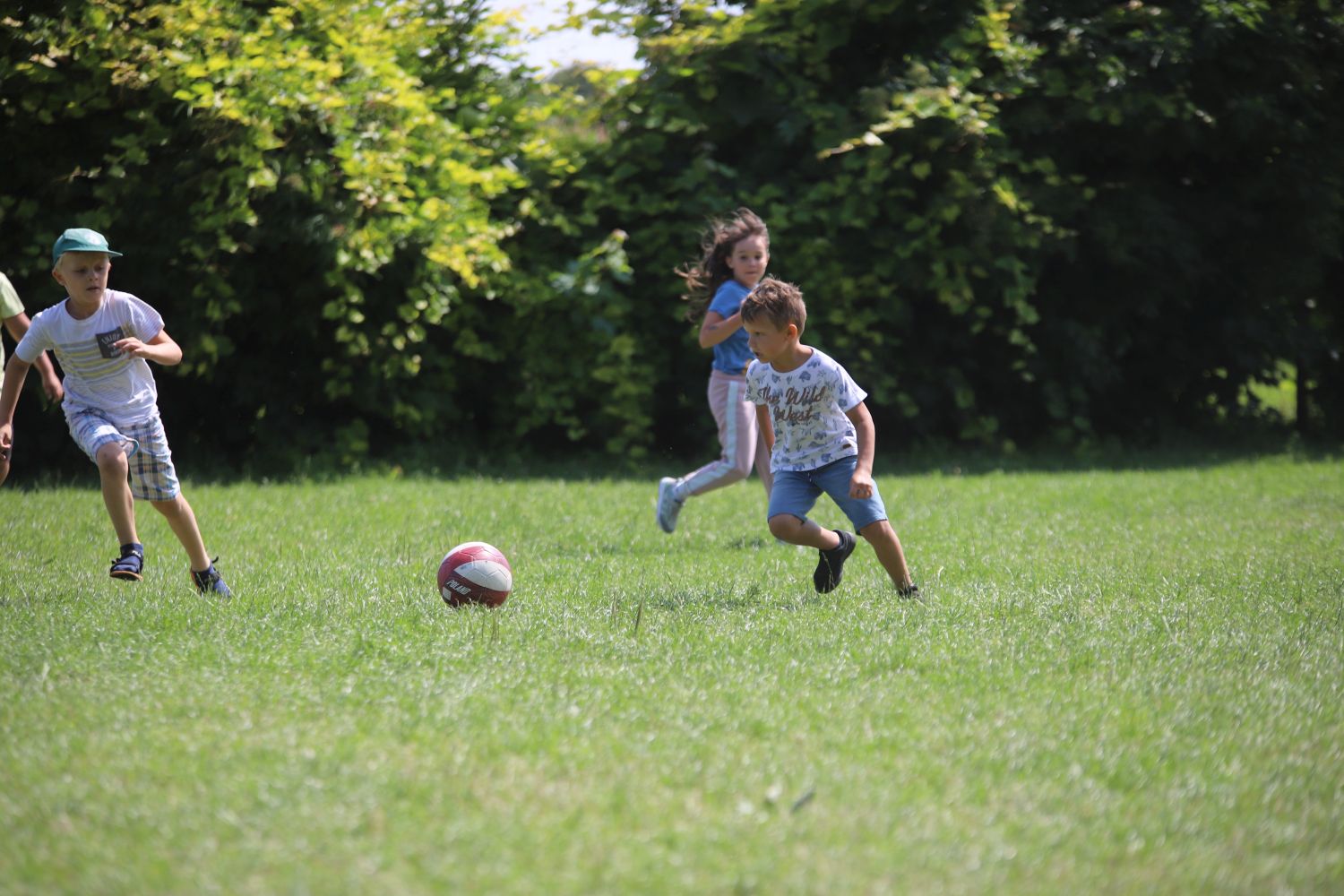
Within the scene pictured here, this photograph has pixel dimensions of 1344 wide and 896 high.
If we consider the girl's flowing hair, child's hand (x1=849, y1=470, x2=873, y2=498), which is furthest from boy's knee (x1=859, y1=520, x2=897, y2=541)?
the girl's flowing hair

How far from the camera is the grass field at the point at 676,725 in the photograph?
116 inches

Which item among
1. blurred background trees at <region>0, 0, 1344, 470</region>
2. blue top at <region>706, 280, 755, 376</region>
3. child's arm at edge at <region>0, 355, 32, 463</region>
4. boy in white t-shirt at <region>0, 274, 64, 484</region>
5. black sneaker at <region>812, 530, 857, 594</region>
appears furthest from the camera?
blurred background trees at <region>0, 0, 1344, 470</region>

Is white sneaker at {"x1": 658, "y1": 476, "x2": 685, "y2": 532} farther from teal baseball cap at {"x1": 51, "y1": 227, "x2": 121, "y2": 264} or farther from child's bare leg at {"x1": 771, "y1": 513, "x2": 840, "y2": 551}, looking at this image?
teal baseball cap at {"x1": 51, "y1": 227, "x2": 121, "y2": 264}

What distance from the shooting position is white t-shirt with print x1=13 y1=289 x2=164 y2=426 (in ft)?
18.3

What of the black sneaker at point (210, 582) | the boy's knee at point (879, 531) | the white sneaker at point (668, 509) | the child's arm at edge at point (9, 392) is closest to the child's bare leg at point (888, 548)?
the boy's knee at point (879, 531)

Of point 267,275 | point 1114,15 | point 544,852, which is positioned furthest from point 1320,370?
point 544,852

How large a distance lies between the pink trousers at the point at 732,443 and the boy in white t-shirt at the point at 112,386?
2.96 m

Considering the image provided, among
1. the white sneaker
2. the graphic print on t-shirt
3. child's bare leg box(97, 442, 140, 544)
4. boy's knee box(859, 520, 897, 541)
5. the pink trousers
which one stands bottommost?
the white sneaker

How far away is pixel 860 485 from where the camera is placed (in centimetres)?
555

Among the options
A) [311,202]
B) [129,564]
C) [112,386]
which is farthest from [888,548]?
[311,202]

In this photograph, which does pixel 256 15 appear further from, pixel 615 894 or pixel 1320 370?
pixel 1320 370

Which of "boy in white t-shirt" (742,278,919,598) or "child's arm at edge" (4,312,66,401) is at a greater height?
"child's arm at edge" (4,312,66,401)

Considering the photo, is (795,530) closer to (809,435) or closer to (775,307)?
(809,435)

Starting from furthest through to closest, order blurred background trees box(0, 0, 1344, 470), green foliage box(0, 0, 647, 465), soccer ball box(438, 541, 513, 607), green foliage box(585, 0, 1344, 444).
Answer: green foliage box(585, 0, 1344, 444) → blurred background trees box(0, 0, 1344, 470) → green foliage box(0, 0, 647, 465) → soccer ball box(438, 541, 513, 607)
